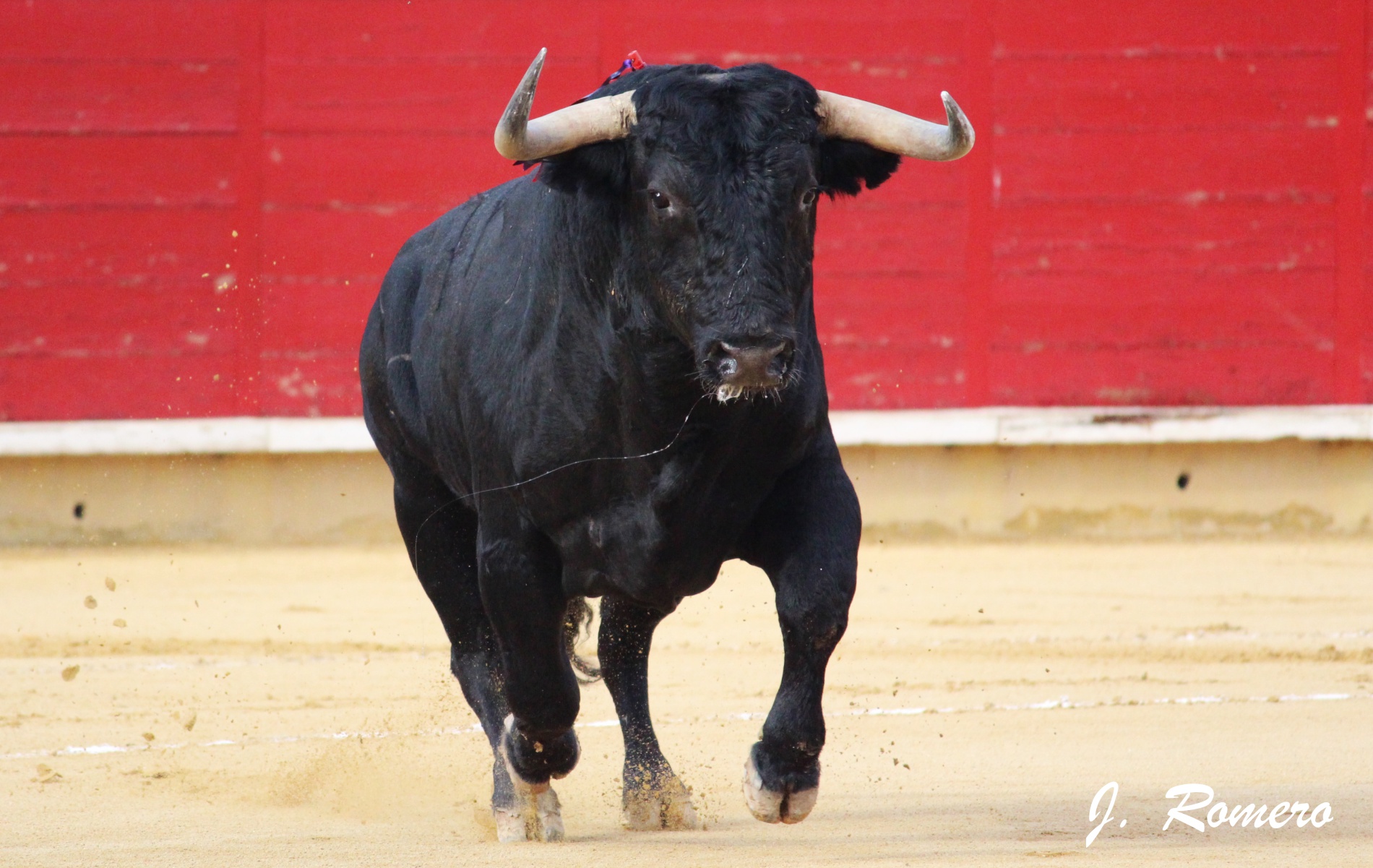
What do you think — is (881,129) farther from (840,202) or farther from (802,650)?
(840,202)

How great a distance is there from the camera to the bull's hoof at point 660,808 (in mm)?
4016

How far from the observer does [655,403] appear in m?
3.41

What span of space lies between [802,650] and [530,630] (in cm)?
62

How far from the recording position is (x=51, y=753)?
191 inches

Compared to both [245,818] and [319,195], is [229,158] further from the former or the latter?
[245,818]

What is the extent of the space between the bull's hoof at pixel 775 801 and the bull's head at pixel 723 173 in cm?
77

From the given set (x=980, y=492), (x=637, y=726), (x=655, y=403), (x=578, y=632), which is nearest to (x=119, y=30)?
(x=980, y=492)

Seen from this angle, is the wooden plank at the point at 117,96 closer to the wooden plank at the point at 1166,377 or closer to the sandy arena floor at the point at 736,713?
the sandy arena floor at the point at 736,713

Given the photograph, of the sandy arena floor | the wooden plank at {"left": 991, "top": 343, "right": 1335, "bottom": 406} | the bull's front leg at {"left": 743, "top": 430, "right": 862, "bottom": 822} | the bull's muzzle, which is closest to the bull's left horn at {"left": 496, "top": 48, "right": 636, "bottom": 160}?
the bull's muzzle

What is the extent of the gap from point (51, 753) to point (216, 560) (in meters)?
4.04

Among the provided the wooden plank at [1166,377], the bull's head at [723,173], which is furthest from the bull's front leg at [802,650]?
the wooden plank at [1166,377]

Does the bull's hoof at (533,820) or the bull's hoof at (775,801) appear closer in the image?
the bull's hoof at (775,801)

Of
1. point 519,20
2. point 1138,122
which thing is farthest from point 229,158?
point 1138,122

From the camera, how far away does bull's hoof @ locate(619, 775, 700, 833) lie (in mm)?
4016
